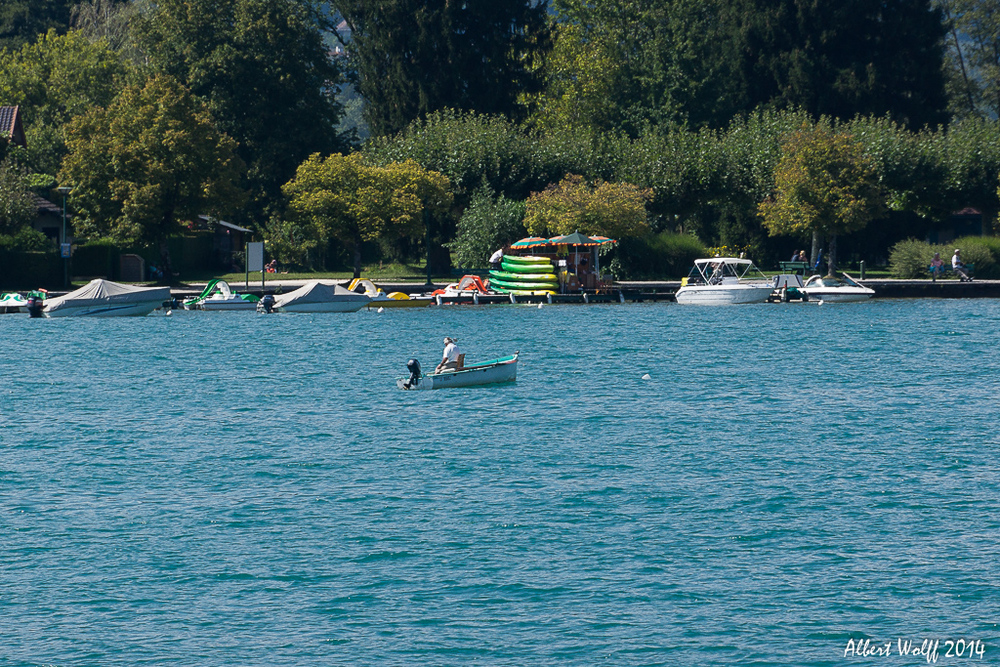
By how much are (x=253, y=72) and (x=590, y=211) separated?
33791 mm

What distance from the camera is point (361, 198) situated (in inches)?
3268

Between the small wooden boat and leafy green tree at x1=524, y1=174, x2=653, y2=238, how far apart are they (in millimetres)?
38906

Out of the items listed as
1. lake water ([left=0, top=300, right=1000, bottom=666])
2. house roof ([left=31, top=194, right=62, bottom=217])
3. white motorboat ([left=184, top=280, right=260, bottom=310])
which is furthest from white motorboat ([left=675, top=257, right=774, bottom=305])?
house roof ([left=31, top=194, right=62, bottom=217])

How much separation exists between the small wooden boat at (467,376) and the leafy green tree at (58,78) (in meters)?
73.7

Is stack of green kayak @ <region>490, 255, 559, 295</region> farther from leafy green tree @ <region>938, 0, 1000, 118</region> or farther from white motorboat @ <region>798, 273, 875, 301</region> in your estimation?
leafy green tree @ <region>938, 0, 1000, 118</region>

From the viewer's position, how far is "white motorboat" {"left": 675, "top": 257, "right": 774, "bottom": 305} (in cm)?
7719

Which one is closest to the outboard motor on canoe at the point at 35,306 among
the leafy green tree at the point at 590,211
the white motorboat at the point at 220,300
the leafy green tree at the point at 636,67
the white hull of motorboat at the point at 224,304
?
the white motorboat at the point at 220,300

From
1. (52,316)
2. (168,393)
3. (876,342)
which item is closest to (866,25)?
(876,342)

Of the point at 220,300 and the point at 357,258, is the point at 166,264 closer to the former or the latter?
the point at 220,300

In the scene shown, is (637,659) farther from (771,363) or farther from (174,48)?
(174,48)

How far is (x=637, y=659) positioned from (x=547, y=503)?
30.2 ft

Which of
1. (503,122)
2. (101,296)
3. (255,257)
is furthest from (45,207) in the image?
(503,122)

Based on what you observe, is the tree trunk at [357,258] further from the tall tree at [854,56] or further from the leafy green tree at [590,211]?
the tall tree at [854,56]

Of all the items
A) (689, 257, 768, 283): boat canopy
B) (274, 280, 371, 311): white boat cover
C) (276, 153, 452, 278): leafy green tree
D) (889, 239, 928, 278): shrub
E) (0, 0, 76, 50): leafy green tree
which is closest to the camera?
(274, 280, 371, 311): white boat cover
